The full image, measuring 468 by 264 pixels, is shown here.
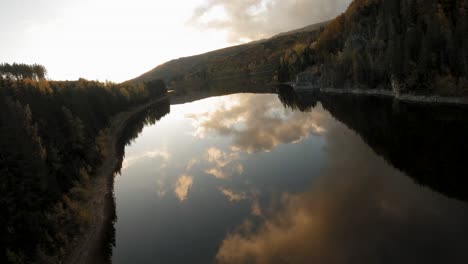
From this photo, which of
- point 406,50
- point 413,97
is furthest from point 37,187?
point 406,50

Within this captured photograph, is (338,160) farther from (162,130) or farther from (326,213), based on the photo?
(162,130)

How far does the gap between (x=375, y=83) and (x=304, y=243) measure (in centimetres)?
9484

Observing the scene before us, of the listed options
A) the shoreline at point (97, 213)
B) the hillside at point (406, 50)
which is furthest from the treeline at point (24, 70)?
the hillside at point (406, 50)

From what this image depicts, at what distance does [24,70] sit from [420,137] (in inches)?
8130

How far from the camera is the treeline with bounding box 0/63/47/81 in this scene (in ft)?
538

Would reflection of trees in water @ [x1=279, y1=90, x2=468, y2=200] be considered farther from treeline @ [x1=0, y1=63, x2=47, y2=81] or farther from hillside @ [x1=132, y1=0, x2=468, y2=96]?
treeline @ [x1=0, y1=63, x2=47, y2=81]

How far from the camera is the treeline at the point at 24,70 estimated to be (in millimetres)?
164000

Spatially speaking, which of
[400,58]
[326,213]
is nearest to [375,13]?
[400,58]

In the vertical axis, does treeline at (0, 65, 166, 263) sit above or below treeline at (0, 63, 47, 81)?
below

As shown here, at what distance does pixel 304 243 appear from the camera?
25844mm

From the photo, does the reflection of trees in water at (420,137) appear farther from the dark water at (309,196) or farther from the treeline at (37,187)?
the treeline at (37,187)

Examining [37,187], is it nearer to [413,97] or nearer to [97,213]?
[97,213]

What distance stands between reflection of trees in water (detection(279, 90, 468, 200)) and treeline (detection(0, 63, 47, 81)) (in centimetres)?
17771

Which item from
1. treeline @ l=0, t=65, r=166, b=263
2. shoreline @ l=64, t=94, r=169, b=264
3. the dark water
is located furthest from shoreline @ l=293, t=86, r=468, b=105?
treeline @ l=0, t=65, r=166, b=263
